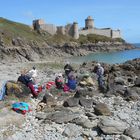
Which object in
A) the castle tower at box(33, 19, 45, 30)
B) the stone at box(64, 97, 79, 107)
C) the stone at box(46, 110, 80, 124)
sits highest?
the castle tower at box(33, 19, 45, 30)

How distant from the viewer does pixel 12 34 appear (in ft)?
319

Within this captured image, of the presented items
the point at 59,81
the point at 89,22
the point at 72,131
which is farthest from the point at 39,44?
the point at 72,131

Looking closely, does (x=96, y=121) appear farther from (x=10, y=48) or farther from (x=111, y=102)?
(x=10, y=48)

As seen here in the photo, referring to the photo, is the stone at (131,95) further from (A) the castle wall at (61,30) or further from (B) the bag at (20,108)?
(A) the castle wall at (61,30)

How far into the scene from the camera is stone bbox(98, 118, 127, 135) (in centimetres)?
1434

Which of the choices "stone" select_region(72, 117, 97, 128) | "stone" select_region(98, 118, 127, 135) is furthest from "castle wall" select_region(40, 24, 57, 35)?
"stone" select_region(98, 118, 127, 135)

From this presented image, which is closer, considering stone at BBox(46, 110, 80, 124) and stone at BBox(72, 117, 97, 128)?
stone at BBox(72, 117, 97, 128)

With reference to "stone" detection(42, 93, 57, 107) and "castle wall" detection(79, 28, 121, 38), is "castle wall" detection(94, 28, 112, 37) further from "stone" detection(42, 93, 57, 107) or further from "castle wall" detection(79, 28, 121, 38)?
"stone" detection(42, 93, 57, 107)

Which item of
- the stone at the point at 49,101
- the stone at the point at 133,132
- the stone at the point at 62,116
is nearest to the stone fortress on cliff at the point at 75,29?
the stone at the point at 49,101

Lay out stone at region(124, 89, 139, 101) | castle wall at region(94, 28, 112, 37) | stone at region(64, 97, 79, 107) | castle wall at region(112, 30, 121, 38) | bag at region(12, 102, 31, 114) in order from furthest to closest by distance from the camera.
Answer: castle wall at region(112, 30, 121, 38) < castle wall at region(94, 28, 112, 37) < stone at region(124, 89, 139, 101) < stone at region(64, 97, 79, 107) < bag at region(12, 102, 31, 114)

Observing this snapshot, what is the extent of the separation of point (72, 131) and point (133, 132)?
240 centimetres

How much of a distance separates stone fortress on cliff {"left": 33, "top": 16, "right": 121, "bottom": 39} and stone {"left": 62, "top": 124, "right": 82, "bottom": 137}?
386 ft

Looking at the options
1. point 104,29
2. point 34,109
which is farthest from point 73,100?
point 104,29

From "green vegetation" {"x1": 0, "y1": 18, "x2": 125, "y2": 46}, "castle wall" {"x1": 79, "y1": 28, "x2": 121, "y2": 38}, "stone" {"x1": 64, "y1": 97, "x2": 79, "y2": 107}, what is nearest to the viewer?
"stone" {"x1": 64, "y1": 97, "x2": 79, "y2": 107}
